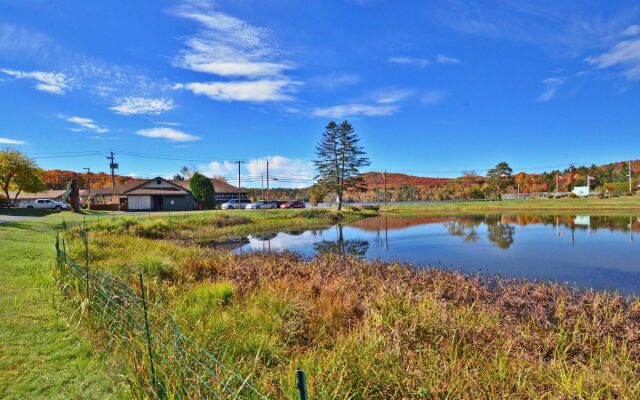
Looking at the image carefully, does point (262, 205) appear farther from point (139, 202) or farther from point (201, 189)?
point (139, 202)

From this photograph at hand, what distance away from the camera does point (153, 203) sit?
51938mm

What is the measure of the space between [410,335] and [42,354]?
198 inches

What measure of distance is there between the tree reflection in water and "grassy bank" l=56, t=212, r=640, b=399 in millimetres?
8313

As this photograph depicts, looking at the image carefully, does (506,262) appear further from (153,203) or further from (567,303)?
(153,203)

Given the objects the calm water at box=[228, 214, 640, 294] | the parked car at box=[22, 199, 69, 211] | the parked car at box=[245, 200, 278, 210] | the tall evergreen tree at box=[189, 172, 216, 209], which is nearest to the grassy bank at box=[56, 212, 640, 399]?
the calm water at box=[228, 214, 640, 294]

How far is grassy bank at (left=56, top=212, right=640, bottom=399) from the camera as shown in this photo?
4.03m

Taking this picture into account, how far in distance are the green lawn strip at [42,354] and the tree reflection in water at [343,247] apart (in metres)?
12.3

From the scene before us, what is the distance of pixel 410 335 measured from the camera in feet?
17.4

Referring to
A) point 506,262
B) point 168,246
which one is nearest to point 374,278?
point 506,262

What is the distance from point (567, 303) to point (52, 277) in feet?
36.5

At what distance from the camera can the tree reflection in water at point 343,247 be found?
1880 centimetres

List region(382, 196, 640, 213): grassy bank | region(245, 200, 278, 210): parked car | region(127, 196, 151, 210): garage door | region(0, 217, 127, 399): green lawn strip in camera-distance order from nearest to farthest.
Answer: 1. region(0, 217, 127, 399): green lawn strip
2. region(382, 196, 640, 213): grassy bank
3. region(127, 196, 151, 210): garage door
4. region(245, 200, 278, 210): parked car

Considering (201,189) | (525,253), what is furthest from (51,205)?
(525,253)

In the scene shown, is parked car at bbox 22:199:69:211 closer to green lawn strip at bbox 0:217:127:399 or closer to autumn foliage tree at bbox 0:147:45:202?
autumn foliage tree at bbox 0:147:45:202
